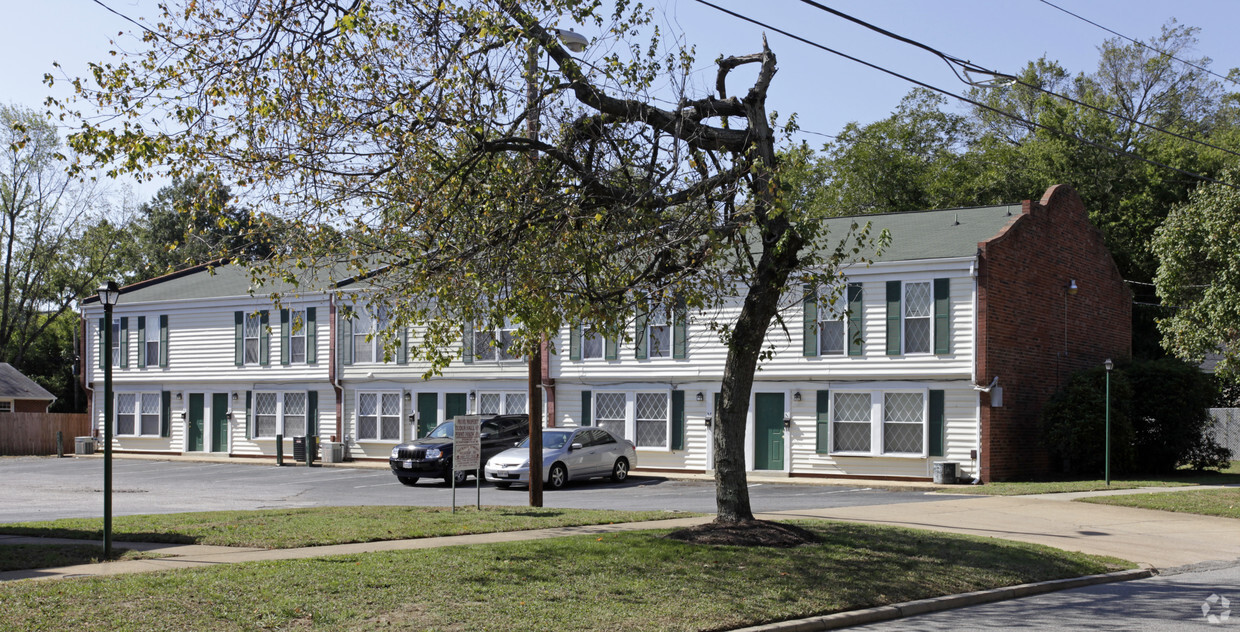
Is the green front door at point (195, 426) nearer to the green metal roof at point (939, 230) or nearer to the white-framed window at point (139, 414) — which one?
the white-framed window at point (139, 414)

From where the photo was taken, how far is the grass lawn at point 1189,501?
20.0m

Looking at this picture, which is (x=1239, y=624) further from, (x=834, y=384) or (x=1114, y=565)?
(x=834, y=384)

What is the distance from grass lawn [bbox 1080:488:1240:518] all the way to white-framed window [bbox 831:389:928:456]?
6.71m

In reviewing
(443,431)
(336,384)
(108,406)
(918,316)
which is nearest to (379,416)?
(336,384)

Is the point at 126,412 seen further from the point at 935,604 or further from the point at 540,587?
the point at 935,604

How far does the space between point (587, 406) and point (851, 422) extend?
313 inches

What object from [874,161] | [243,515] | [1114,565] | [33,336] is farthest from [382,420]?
[33,336]

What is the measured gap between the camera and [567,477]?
26797 millimetres

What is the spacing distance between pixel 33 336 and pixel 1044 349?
53.3 meters

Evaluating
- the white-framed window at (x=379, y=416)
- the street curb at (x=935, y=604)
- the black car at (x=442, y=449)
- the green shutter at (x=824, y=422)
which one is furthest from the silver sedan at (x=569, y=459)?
the street curb at (x=935, y=604)

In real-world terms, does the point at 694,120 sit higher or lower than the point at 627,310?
higher

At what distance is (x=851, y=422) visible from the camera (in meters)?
29.6

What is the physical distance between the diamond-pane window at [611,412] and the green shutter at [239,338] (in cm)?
1434

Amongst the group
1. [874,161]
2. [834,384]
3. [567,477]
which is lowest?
[567,477]
